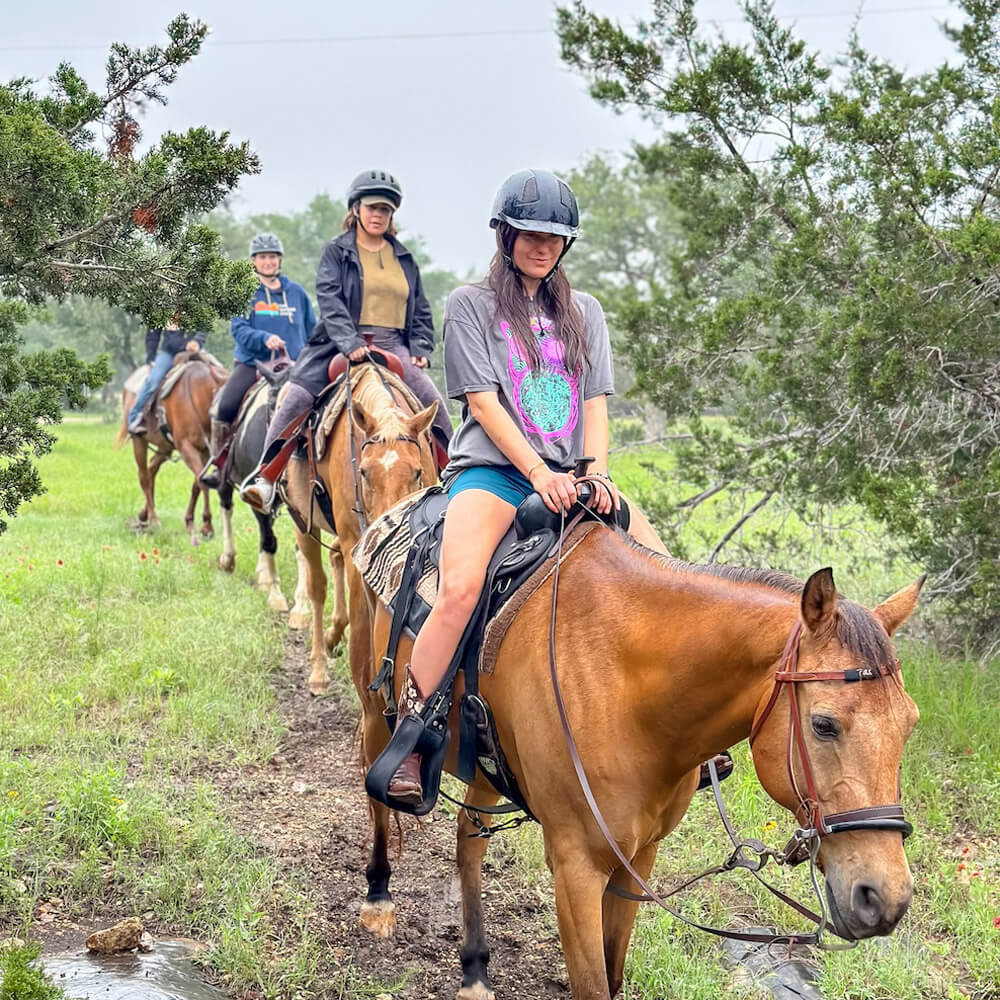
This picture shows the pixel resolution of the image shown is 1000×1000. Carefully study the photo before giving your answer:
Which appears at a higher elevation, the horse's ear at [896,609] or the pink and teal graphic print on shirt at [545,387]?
the pink and teal graphic print on shirt at [545,387]

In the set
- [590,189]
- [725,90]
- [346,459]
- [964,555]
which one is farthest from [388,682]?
[590,189]

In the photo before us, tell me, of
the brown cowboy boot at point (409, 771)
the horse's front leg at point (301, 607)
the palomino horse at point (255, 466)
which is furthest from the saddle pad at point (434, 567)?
the horse's front leg at point (301, 607)

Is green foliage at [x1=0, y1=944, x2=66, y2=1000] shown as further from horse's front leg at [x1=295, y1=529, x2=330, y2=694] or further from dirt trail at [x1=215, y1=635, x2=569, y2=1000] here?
horse's front leg at [x1=295, y1=529, x2=330, y2=694]

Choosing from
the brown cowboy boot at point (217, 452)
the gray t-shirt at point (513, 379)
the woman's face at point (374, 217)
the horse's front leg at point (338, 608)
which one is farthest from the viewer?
the brown cowboy boot at point (217, 452)

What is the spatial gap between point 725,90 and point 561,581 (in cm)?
480

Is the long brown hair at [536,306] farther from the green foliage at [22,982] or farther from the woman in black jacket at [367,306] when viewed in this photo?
the woman in black jacket at [367,306]

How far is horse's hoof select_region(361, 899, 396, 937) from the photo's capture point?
15.2 ft

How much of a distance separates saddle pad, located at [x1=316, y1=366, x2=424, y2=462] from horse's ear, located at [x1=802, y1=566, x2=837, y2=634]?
14.9ft

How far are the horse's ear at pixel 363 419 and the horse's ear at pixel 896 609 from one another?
4.08 meters

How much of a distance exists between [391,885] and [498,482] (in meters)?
2.48

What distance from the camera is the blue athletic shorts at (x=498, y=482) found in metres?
3.72

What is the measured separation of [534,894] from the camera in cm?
500

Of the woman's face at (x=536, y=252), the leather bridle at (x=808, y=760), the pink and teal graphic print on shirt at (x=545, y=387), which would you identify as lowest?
the leather bridle at (x=808, y=760)

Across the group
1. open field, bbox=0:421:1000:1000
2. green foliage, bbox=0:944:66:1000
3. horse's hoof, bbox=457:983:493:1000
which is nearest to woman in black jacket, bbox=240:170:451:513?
open field, bbox=0:421:1000:1000
